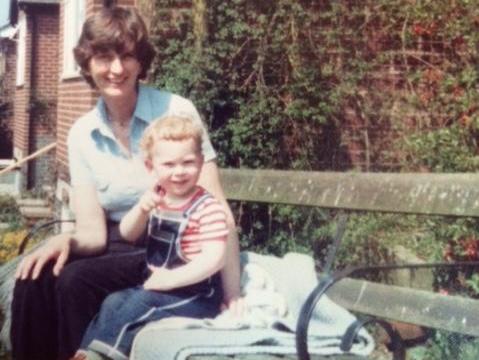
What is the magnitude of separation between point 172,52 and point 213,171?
447cm

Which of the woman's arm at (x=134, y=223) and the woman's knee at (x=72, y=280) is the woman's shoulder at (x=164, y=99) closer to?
the woman's arm at (x=134, y=223)

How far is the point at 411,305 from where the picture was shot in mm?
3658

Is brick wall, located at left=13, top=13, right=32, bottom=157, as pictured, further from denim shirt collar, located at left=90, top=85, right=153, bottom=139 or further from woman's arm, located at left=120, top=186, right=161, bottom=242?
woman's arm, located at left=120, top=186, right=161, bottom=242

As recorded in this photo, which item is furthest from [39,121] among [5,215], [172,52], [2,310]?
[2,310]

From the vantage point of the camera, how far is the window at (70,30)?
11438 millimetres

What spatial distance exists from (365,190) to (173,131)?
1208 millimetres

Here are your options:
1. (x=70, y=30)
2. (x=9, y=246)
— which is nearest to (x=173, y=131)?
(x=9, y=246)

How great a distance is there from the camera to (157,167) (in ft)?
10.2

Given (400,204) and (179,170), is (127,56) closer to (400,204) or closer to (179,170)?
(179,170)

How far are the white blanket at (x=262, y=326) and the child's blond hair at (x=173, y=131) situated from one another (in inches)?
21.8

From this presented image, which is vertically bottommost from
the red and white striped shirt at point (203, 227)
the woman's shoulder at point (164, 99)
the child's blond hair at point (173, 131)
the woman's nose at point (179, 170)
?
the red and white striped shirt at point (203, 227)

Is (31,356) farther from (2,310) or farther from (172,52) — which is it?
(172,52)

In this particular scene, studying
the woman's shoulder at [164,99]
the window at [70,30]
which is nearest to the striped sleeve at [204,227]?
the woman's shoulder at [164,99]

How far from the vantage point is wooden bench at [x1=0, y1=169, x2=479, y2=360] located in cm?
355
